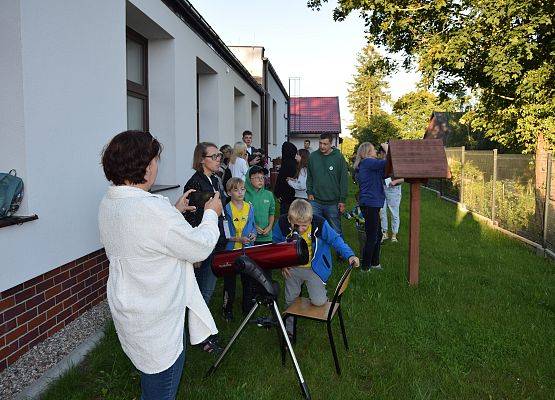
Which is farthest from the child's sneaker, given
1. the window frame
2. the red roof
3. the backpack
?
the red roof

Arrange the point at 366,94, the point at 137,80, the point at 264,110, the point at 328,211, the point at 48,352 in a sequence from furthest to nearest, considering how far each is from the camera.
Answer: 1. the point at 366,94
2. the point at 264,110
3. the point at 137,80
4. the point at 328,211
5. the point at 48,352

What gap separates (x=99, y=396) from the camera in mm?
3268

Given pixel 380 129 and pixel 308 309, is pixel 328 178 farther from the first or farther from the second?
pixel 380 129

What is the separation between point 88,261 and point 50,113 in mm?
1550

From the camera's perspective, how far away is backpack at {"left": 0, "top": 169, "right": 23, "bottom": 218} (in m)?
3.43

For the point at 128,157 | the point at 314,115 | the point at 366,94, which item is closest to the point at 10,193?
the point at 128,157

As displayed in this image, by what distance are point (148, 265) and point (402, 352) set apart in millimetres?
2855

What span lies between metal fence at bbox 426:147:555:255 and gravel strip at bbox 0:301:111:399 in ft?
23.2

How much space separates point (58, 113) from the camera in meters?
4.17

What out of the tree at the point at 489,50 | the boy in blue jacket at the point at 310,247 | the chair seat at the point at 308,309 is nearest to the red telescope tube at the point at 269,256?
the chair seat at the point at 308,309

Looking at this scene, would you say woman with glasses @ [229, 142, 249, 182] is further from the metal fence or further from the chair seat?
the metal fence

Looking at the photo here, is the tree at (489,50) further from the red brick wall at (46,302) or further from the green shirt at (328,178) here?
the red brick wall at (46,302)

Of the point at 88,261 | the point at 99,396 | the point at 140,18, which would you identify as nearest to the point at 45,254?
the point at 88,261

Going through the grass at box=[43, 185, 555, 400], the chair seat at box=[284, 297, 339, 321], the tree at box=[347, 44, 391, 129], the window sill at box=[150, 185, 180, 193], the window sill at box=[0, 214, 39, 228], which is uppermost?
the tree at box=[347, 44, 391, 129]
